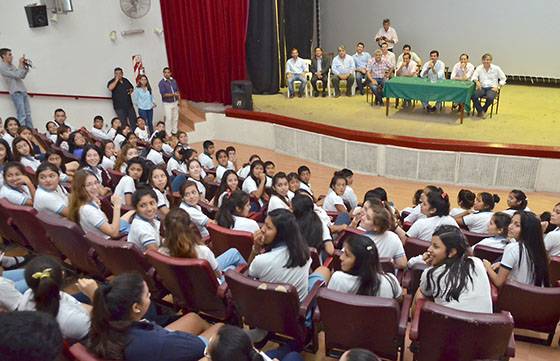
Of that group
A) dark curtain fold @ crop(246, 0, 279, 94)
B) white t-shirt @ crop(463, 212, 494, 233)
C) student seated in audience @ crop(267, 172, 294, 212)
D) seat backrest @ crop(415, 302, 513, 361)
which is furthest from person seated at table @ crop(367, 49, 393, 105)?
seat backrest @ crop(415, 302, 513, 361)

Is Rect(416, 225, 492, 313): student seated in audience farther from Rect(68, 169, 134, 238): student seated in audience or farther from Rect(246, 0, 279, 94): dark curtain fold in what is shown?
Rect(246, 0, 279, 94): dark curtain fold

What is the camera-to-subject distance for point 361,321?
8.00 ft

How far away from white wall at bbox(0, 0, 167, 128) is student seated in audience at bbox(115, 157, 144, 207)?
423 centimetres

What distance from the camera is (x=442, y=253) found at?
262 centimetres

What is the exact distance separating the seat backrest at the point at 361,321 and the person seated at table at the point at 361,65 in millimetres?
7105

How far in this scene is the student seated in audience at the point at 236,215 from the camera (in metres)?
3.52

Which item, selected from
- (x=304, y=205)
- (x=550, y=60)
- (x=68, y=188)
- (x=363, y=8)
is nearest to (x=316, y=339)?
(x=304, y=205)

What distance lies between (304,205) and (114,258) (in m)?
1.27

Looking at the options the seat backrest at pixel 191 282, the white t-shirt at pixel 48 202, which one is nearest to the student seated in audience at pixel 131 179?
the white t-shirt at pixel 48 202

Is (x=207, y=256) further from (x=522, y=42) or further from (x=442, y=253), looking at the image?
(x=522, y=42)

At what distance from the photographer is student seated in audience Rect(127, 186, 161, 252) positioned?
125 inches

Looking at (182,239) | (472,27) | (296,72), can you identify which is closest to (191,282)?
(182,239)

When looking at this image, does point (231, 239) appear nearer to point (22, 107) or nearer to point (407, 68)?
point (22, 107)

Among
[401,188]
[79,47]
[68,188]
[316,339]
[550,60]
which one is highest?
[79,47]
